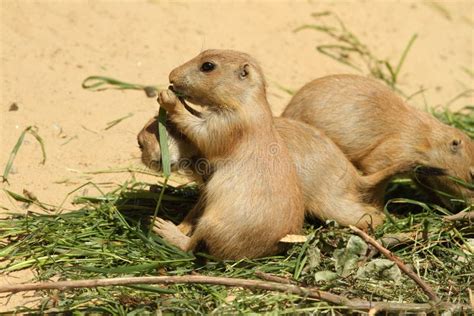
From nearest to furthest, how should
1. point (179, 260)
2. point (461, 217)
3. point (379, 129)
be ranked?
1. point (179, 260)
2. point (461, 217)
3. point (379, 129)

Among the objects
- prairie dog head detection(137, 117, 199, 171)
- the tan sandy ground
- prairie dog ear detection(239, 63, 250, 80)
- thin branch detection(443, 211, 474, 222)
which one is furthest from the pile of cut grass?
prairie dog ear detection(239, 63, 250, 80)

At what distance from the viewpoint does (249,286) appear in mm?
5008

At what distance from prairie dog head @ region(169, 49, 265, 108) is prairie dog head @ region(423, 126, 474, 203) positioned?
1.87 m

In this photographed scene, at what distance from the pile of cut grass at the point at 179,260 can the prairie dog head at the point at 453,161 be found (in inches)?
13.4

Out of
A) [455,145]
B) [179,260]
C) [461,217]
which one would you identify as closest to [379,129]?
[455,145]

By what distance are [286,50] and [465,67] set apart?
2.17 meters

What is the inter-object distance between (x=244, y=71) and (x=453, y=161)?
7.04 feet

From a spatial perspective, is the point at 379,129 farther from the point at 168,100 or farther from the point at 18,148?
the point at 18,148

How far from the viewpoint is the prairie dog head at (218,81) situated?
5.80 metres

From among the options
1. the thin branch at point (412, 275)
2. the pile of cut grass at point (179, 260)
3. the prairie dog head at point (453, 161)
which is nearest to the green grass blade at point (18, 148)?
the pile of cut grass at point (179, 260)

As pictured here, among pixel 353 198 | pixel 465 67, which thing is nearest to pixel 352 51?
pixel 465 67

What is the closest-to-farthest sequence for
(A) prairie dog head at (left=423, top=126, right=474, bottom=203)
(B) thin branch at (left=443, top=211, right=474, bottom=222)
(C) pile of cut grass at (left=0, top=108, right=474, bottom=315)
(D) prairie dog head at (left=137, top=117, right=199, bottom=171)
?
(C) pile of cut grass at (left=0, top=108, right=474, bottom=315)
(D) prairie dog head at (left=137, top=117, right=199, bottom=171)
(B) thin branch at (left=443, top=211, right=474, bottom=222)
(A) prairie dog head at (left=423, top=126, right=474, bottom=203)

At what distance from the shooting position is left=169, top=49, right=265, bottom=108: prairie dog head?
5.80 m

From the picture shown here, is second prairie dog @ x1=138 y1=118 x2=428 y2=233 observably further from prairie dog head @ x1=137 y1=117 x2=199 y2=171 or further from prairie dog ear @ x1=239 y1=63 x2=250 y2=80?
prairie dog ear @ x1=239 y1=63 x2=250 y2=80
